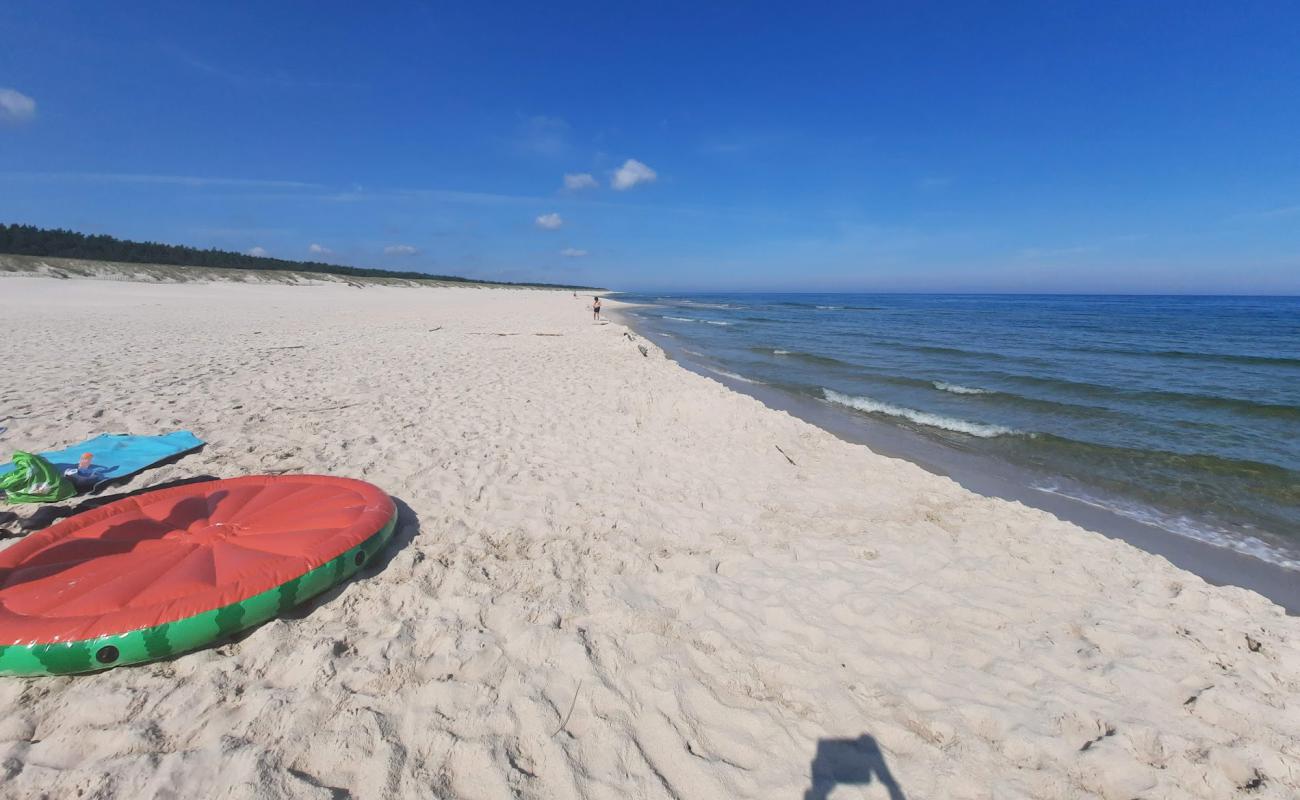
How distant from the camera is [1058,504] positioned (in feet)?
19.5

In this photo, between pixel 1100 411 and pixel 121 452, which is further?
pixel 1100 411

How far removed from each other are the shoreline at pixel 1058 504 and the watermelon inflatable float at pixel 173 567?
666 centimetres

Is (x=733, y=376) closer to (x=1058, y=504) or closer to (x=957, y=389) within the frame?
(x=957, y=389)

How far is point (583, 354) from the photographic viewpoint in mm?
13023

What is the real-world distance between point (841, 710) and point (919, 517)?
2705 mm

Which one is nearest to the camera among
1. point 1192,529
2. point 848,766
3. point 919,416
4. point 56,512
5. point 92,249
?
point 848,766

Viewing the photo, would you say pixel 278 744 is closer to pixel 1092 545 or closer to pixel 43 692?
pixel 43 692

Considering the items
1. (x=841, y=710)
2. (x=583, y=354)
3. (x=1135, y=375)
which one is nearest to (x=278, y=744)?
(x=841, y=710)

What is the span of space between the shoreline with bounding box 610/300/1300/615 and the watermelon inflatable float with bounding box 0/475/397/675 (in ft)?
21.9

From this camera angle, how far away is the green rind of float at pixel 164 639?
2.29 meters

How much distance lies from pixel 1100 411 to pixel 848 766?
11330mm

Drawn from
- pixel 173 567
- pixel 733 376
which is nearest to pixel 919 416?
pixel 733 376


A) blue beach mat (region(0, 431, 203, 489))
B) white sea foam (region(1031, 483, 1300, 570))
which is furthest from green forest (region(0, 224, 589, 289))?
white sea foam (region(1031, 483, 1300, 570))

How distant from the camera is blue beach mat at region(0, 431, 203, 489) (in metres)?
4.49
